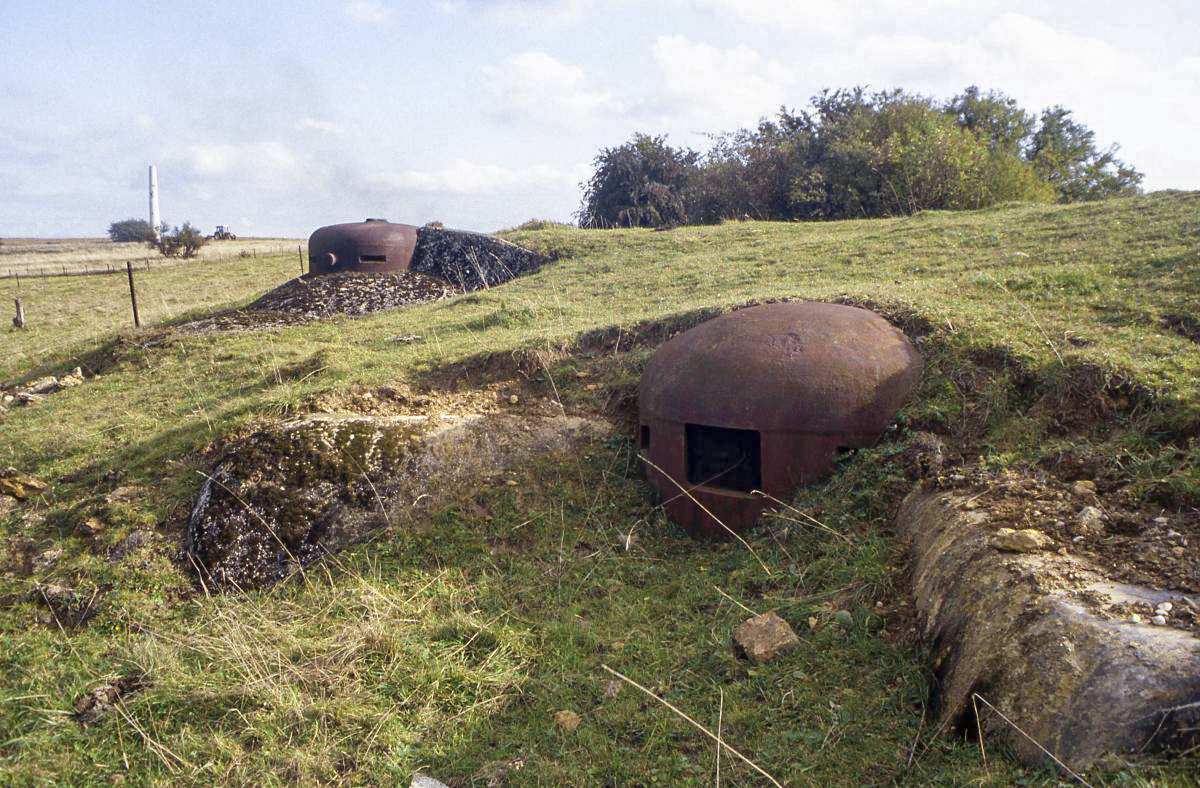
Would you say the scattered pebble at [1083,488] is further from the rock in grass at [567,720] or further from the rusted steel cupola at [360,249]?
the rusted steel cupola at [360,249]

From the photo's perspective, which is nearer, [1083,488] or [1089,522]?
[1089,522]

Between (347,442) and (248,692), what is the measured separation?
93.0 inches

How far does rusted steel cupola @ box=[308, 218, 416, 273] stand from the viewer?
1620 cm

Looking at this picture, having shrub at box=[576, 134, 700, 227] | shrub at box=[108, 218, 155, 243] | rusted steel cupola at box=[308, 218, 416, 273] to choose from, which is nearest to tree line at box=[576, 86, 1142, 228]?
shrub at box=[576, 134, 700, 227]

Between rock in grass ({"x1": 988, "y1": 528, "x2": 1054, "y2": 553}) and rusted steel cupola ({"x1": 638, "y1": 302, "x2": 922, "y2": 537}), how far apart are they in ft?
5.36

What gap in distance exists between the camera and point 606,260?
15375mm

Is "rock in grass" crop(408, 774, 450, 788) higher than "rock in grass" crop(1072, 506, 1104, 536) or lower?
lower

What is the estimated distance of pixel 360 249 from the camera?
640 inches

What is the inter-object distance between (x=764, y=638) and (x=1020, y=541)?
1308mm

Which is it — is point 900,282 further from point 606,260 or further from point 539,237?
point 539,237

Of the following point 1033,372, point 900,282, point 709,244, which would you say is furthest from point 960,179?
point 1033,372

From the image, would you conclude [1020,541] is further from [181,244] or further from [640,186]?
[181,244]

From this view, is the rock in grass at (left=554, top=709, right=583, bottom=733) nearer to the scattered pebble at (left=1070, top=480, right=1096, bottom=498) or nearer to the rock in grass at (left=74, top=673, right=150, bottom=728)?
the rock in grass at (left=74, top=673, right=150, bottom=728)

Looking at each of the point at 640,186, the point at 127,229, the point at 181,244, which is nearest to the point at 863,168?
the point at 640,186
